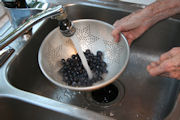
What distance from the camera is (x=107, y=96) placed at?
80cm

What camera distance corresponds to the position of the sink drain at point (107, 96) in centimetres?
79

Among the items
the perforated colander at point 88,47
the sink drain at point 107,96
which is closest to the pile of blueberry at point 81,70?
the perforated colander at point 88,47

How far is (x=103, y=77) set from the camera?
721 mm

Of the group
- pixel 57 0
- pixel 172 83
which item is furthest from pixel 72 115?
pixel 57 0

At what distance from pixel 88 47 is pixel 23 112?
1.17 feet

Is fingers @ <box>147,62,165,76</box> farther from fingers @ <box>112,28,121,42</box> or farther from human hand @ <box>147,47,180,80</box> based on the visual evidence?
fingers @ <box>112,28,121,42</box>

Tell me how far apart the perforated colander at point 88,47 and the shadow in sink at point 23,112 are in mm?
126

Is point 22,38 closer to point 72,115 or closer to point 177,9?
point 72,115

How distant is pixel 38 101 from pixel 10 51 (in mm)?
257

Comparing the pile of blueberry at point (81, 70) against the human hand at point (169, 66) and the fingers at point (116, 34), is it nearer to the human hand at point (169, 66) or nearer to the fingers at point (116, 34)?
the fingers at point (116, 34)

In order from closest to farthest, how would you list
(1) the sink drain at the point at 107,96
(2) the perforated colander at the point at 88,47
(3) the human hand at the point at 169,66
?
(3) the human hand at the point at 169,66 < (2) the perforated colander at the point at 88,47 < (1) the sink drain at the point at 107,96

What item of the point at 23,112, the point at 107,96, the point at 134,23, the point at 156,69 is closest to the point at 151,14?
the point at 134,23

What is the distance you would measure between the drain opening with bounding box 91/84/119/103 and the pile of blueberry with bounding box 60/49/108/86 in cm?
12

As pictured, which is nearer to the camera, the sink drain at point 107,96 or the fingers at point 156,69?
the fingers at point 156,69
